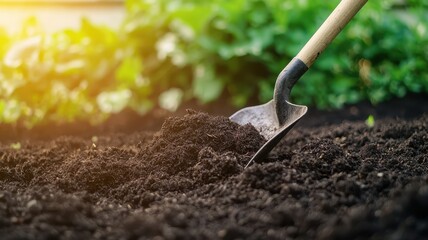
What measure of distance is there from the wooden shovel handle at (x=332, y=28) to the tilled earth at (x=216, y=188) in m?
0.42

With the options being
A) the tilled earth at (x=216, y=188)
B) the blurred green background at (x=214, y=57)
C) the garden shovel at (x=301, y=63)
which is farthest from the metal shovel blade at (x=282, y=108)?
the blurred green background at (x=214, y=57)

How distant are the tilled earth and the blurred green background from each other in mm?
1541

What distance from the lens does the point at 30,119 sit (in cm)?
394

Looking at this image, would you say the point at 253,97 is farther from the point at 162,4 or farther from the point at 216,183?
the point at 216,183

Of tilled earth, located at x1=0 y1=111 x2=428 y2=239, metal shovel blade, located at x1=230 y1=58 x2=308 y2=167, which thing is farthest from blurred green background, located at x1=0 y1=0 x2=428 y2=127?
metal shovel blade, located at x1=230 y1=58 x2=308 y2=167

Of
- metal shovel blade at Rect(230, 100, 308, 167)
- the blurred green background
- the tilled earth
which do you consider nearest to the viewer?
the tilled earth

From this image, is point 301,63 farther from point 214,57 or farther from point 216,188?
point 214,57

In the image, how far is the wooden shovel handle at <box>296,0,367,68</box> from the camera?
2.52 metres

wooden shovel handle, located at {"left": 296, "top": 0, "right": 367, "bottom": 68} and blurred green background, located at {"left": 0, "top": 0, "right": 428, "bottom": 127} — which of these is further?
blurred green background, located at {"left": 0, "top": 0, "right": 428, "bottom": 127}

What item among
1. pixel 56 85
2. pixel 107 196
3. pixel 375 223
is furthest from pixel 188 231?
pixel 56 85

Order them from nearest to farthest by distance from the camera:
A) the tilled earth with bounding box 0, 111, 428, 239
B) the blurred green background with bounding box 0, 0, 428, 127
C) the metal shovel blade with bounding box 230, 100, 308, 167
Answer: the tilled earth with bounding box 0, 111, 428, 239 < the metal shovel blade with bounding box 230, 100, 308, 167 < the blurred green background with bounding box 0, 0, 428, 127

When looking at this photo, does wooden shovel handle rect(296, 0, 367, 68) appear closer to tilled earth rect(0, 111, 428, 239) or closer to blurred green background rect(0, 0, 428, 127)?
tilled earth rect(0, 111, 428, 239)

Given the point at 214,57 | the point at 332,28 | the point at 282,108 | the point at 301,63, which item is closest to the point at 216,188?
the point at 282,108

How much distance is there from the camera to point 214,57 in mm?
4555
